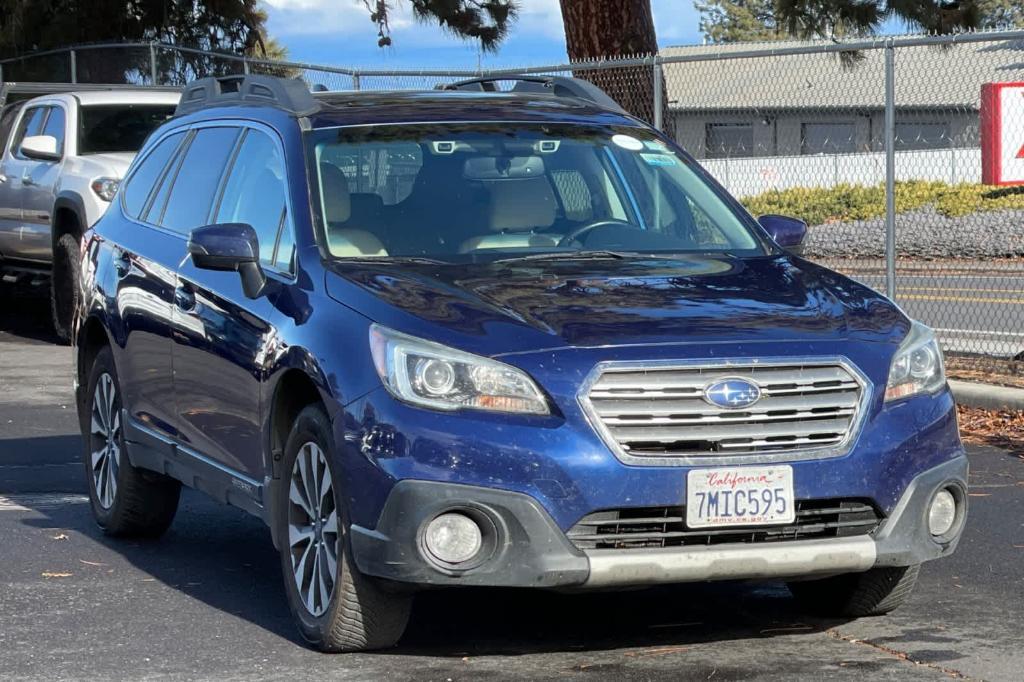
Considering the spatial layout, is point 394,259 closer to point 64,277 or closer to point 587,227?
point 587,227

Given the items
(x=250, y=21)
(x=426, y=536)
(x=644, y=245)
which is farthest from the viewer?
(x=250, y=21)

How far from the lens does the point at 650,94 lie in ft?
53.1

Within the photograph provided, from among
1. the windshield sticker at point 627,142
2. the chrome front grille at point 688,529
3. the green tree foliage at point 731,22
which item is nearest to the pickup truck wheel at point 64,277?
the windshield sticker at point 627,142

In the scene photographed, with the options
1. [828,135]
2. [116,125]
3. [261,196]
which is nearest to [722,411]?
[261,196]

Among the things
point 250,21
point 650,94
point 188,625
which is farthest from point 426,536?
→ point 250,21

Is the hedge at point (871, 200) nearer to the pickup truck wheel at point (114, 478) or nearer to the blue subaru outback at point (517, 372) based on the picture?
the pickup truck wheel at point (114, 478)

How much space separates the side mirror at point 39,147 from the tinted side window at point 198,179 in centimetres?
755

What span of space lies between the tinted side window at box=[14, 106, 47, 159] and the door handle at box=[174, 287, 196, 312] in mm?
9854

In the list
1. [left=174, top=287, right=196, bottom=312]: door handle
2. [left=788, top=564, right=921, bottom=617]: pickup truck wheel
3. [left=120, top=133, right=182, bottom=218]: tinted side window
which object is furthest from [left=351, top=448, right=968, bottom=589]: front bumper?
[left=120, top=133, right=182, bottom=218]: tinted side window

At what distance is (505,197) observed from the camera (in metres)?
6.76

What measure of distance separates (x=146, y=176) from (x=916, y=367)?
3755 millimetres

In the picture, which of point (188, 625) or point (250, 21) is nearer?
point (188, 625)

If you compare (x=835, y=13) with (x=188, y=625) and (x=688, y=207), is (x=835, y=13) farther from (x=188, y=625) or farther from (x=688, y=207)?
(x=188, y=625)

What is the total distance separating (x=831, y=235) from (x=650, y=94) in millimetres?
7152
